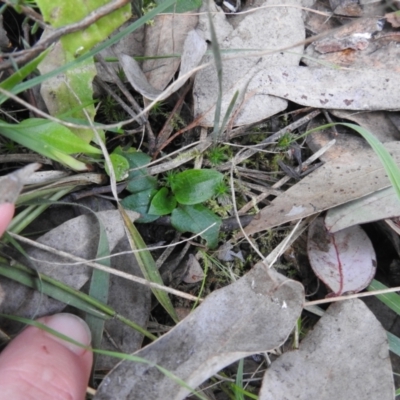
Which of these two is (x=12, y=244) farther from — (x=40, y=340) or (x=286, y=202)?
(x=286, y=202)

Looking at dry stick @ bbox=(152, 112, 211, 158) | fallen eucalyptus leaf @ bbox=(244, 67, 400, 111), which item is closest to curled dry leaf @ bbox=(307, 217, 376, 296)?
fallen eucalyptus leaf @ bbox=(244, 67, 400, 111)

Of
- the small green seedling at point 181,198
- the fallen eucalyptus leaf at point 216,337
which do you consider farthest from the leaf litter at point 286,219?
the small green seedling at point 181,198

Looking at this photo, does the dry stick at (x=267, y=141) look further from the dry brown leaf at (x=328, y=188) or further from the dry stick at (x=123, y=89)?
the dry stick at (x=123, y=89)

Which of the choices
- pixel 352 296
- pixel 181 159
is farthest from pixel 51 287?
pixel 352 296

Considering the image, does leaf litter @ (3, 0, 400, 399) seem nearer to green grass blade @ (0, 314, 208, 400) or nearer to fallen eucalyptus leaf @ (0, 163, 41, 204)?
green grass blade @ (0, 314, 208, 400)

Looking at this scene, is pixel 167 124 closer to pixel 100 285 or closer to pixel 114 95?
pixel 114 95
